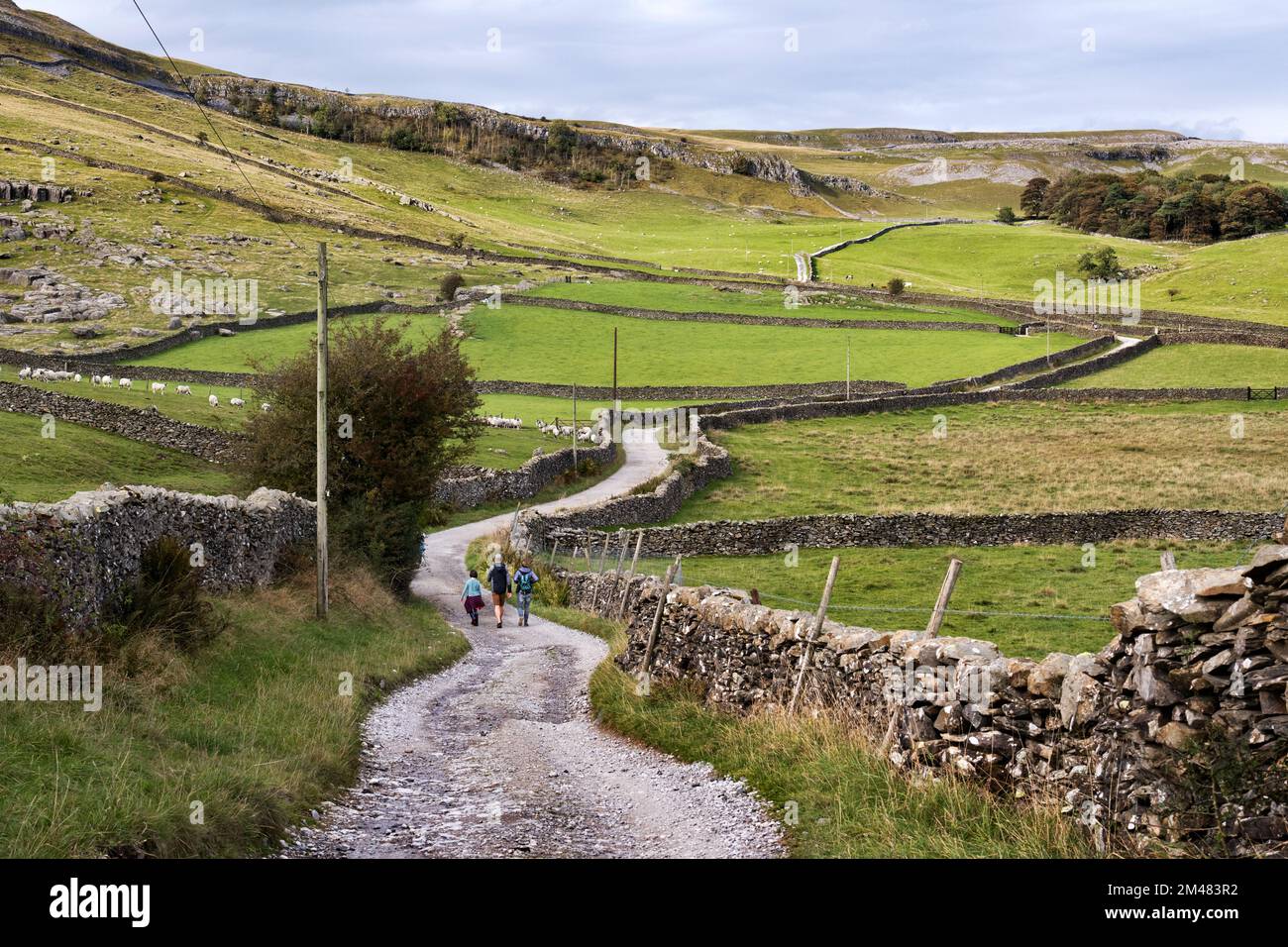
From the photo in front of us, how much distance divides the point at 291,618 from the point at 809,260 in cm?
13184

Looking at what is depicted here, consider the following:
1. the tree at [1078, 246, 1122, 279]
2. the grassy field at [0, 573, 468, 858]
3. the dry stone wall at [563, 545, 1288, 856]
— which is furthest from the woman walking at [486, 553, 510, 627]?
the tree at [1078, 246, 1122, 279]

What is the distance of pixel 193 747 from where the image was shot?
1010 centimetres

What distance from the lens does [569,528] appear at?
37.6 metres

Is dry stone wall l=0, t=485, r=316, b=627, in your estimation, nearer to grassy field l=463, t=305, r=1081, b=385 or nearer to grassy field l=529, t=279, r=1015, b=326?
grassy field l=463, t=305, r=1081, b=385

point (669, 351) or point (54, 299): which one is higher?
point (54, 299)

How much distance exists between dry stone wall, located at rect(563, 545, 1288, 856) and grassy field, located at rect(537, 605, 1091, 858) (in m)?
0.23

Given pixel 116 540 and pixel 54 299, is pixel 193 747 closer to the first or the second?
pixel 116 540

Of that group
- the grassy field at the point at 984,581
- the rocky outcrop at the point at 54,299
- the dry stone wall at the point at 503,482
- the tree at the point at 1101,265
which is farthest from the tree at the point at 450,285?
the tree at the point at 1101,265

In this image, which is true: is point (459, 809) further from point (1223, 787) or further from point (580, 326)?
point (580, 326)

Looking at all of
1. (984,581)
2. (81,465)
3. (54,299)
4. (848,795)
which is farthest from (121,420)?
(54,299)

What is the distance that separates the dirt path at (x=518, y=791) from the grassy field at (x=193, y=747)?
38 cm

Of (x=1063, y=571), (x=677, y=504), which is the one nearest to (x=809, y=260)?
(x=677, y=504)

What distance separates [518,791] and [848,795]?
3403mm

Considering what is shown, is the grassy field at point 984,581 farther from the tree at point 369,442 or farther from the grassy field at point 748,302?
the grassy field at point 748,302
